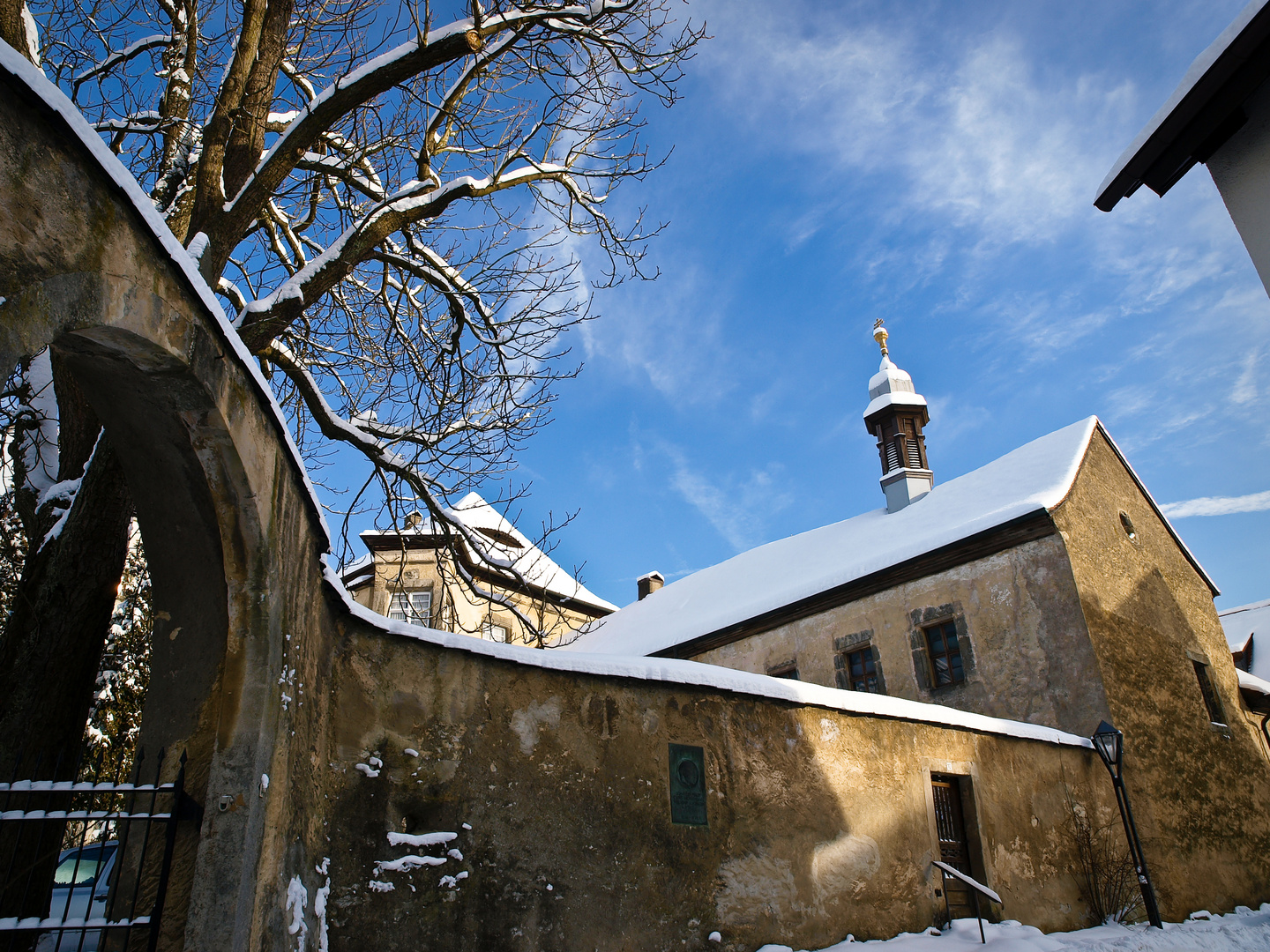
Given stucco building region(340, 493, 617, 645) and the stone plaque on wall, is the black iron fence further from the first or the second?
the stone plaque on wall

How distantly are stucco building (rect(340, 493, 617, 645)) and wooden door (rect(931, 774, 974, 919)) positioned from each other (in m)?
3.85

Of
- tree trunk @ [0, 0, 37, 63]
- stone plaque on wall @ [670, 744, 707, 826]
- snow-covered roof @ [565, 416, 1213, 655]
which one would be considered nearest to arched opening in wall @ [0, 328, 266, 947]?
tree trunk @ [0, 0, 37, 63]

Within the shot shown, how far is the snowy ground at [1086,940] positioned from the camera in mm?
6473

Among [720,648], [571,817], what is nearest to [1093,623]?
[720,648]

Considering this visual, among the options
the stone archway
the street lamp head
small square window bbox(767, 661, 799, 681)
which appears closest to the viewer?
the stone archway

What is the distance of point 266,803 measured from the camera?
3.43 meters

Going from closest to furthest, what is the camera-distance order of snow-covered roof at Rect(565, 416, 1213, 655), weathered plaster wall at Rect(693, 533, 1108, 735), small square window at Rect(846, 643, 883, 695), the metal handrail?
the metal handrail, weathered plaster wall at Rect(693, 533, 1108, 735), snow-covered roof at Rect(565, 416, 1213, 655), small square window at Rect(846, 643, 883, 695)

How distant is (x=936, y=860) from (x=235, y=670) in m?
6.32

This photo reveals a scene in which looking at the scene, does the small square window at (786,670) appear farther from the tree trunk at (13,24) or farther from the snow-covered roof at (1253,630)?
the snow-covered roof at (1253,630)

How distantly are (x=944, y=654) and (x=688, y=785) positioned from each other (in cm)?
798

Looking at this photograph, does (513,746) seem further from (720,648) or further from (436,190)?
(720,648)

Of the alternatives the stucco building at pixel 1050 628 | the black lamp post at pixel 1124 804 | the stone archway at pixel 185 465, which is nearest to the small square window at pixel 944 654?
the stucco building at pixel 1050 628

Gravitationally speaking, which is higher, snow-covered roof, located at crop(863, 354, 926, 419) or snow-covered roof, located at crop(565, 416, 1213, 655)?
snow-covered roof, located at crop(863, 354, 926, 419)

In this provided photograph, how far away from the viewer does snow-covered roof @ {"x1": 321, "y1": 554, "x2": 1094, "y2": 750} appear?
16.4 feet
